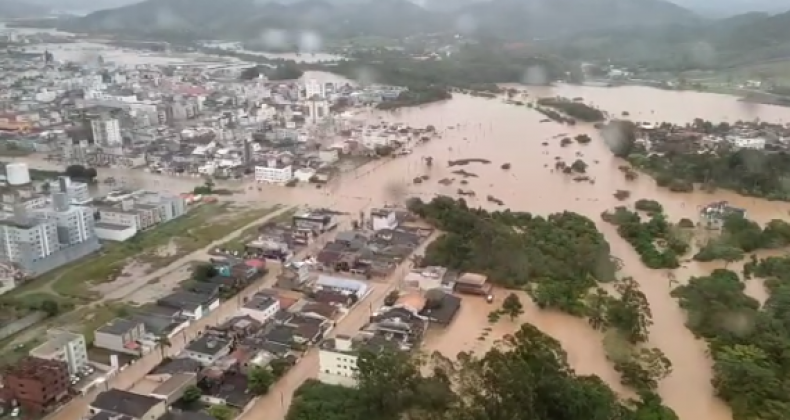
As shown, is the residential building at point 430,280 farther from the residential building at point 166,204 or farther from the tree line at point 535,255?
the residential building at point 166,204

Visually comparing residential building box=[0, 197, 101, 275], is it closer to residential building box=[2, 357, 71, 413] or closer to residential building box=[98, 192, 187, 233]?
residential building box=[98, 192, 187, 233]

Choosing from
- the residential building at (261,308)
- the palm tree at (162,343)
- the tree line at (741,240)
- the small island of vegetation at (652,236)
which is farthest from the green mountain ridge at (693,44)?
the palm tree at (162,343)

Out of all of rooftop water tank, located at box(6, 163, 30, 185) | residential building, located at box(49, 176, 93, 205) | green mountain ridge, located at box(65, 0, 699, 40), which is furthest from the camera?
green mountain ridge, located at box(65, 0, 699, 40)

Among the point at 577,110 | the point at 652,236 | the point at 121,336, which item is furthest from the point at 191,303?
the point at 577,110

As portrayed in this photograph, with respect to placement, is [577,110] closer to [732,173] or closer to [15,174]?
[732,173]

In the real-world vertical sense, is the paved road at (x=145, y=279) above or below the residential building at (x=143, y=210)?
below

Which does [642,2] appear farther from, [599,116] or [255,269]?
[255,269]

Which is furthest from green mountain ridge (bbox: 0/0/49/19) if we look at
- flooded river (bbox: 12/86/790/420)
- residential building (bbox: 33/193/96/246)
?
residential building (bbox: 33/193/96/246)
